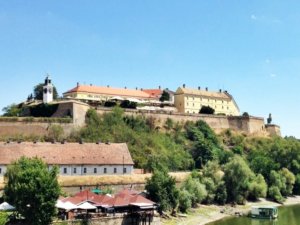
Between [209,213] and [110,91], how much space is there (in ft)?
146

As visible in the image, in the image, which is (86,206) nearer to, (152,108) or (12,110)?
(12,110)

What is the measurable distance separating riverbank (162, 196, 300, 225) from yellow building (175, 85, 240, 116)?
1442 inches

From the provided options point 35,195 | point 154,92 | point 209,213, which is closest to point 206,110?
point 154,92

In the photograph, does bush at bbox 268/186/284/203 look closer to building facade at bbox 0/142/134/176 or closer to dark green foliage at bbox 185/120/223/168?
dark green foliage at bbox 185/120/223/168

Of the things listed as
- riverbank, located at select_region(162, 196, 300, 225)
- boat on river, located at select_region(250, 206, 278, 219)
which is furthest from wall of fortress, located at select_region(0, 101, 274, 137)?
boat on river, located at select_region(250, 206, 278, 219)

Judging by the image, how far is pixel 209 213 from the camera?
58.2m

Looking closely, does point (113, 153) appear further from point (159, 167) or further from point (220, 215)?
point (220, 215)

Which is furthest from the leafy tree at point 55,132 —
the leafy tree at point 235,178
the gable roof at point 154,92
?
the gable roof at point 154,92

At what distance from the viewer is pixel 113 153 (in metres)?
60.5

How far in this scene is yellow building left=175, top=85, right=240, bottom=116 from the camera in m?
103

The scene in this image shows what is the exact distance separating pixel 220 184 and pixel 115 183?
1534cm

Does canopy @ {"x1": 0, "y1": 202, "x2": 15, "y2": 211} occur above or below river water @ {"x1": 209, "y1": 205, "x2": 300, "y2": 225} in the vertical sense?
above

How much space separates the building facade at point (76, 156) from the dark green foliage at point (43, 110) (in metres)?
14.5

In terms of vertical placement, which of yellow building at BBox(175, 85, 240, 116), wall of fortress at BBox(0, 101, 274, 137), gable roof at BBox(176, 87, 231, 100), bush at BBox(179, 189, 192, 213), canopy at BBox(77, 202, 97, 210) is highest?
gable roof at BBox(176, 87, 231, 100)
